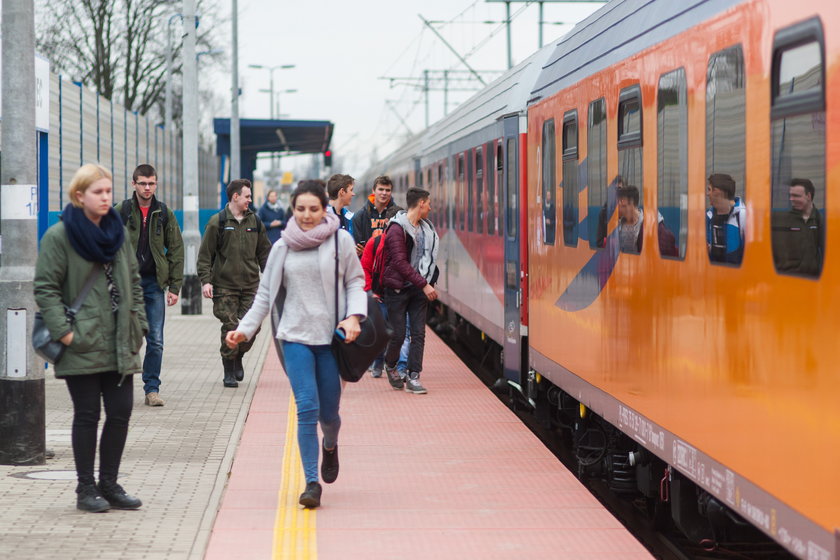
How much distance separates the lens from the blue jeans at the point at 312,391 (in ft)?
25.0

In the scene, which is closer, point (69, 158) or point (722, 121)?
point (722, 121)

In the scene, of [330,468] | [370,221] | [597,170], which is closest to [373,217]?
[370,221]

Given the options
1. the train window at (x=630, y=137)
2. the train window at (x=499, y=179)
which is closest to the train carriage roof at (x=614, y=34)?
the train window at (x=630, y=137)

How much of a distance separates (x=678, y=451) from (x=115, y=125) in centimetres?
1989

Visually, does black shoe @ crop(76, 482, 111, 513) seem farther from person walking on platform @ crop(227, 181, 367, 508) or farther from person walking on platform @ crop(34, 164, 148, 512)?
person walking on platform @ crop(227, 181, 367, 508)

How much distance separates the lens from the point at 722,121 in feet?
19.4

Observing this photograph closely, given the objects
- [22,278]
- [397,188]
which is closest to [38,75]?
[22,278]

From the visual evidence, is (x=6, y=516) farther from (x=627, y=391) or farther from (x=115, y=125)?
(x=115, y=125)

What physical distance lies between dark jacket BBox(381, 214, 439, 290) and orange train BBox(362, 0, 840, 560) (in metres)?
1.09

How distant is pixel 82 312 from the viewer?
7254mm

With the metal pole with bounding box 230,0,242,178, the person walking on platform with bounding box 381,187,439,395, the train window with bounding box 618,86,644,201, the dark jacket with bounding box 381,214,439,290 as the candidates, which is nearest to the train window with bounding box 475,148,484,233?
the person walking on platform with bounding box 381,187,439,395

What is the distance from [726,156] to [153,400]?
701 centimetres

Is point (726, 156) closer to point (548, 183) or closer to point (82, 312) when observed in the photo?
point (82, 312)

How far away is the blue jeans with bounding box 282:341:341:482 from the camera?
7629 mm
